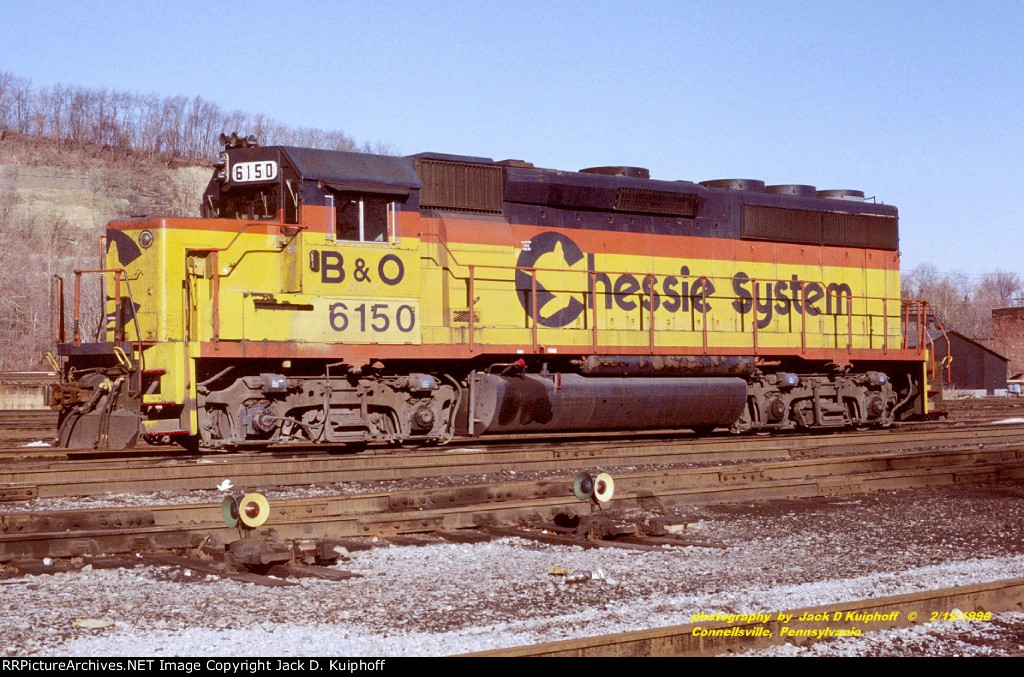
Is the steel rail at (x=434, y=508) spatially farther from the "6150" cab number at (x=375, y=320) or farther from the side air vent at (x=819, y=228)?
the side air vent at (x=819, y=228)

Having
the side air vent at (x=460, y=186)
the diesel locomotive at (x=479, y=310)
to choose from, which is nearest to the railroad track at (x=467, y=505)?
the diesel locomotive at (x=479, y=310)

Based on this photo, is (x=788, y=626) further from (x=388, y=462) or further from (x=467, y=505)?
(x=388, y=462)

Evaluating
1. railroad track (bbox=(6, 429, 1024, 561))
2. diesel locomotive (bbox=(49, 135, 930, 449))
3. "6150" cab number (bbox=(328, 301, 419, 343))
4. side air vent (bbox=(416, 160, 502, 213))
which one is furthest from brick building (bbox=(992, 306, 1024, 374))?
"6150" cab number (bbox=(328, 301, 419, 343))

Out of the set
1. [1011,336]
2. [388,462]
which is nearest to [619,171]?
[388,462]

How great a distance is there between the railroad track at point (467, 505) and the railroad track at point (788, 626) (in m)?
2.84

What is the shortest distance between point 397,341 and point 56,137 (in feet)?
267

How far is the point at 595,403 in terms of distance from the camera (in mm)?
13930

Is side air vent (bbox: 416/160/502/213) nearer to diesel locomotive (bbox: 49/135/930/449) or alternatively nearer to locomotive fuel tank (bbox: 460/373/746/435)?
diesel locomotive (bbox: 49/135/930/449)

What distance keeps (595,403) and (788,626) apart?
367 inches

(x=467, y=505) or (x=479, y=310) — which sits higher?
(x=479, y=310)

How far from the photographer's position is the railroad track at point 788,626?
13.7 ft

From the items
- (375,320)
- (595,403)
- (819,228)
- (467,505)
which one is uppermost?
(819,228)

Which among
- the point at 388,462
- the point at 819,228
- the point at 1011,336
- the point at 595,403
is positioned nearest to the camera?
the point at 388,462
